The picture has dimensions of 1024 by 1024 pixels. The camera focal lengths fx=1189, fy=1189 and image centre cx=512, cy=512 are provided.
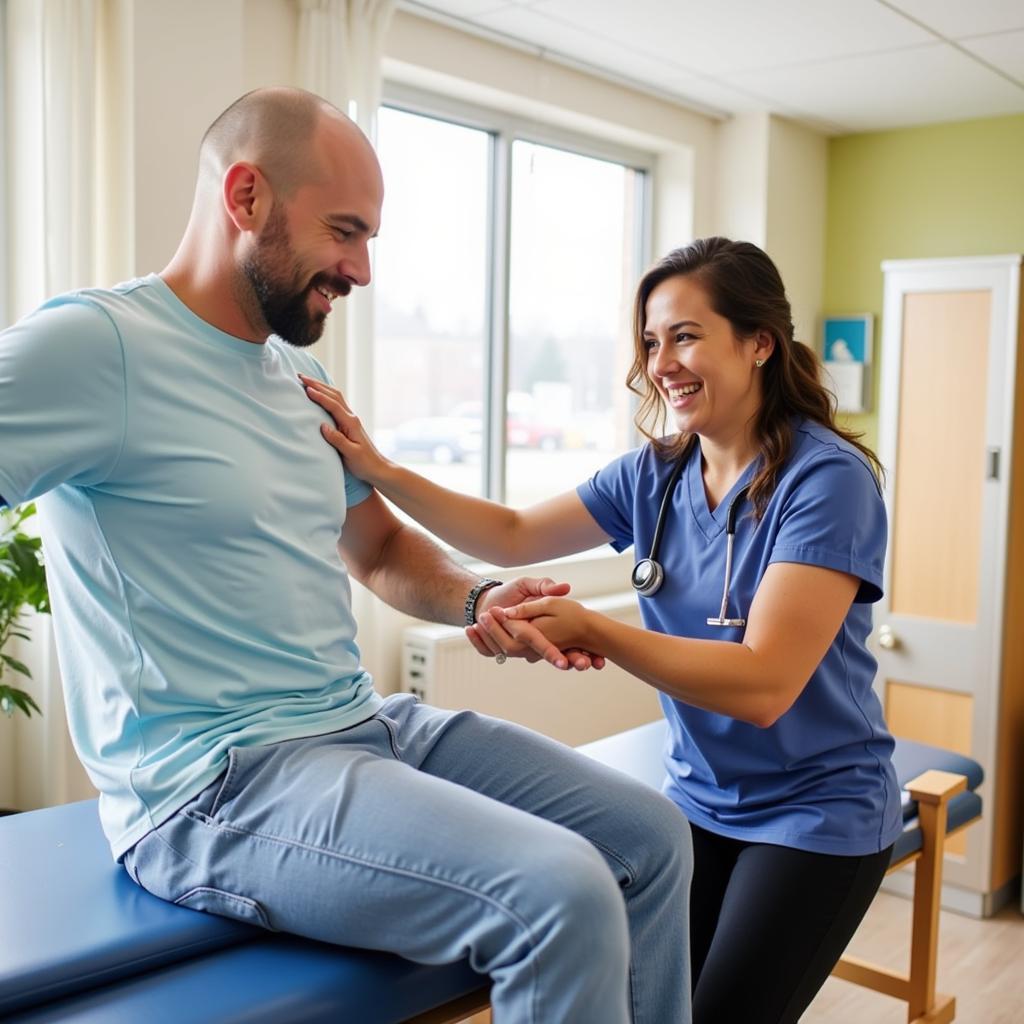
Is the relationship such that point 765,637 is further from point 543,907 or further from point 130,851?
point 130,851

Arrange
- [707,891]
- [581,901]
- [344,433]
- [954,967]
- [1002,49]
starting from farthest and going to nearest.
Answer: [1002,49], [954,967], [707,891], [344,433], [581,901]

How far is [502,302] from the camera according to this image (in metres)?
3.96

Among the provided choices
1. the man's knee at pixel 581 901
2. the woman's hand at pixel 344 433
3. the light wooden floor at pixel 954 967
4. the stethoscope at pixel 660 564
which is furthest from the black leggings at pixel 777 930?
the light wooden floor at pixel 954 967

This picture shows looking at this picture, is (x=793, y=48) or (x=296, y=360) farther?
(x=793, y=48)

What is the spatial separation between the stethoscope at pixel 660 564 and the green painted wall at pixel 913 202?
2.73 metres

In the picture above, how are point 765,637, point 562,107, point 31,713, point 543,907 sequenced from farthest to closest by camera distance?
point 562,107 < point 31,713 < point 765,637 < point 543,907

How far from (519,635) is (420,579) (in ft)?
0.95

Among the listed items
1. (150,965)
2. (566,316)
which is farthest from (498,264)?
(150,965)

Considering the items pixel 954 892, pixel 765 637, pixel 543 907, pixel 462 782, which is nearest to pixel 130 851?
pixel 462 782

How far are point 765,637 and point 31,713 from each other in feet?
5.38

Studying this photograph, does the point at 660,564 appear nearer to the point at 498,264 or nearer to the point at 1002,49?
the point at 498,264

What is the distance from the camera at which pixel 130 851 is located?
1503 mm

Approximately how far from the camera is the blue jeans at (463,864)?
48.9 inches

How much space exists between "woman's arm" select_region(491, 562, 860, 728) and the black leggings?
25 centimetres
